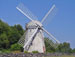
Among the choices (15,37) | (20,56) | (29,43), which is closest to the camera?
(20,56)

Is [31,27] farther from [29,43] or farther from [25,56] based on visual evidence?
[25,56]

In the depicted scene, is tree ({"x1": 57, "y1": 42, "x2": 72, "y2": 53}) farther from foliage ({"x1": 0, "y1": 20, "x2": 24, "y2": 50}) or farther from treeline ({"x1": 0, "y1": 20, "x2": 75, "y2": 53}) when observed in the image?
foliage ({"x1": 0, "y1": 20, "x2": 24, "y2": 50})

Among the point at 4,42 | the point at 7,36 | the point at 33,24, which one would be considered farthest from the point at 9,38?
the point at 33,24

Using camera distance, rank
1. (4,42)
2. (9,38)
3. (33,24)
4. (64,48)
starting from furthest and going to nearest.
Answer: (9,38)
(4,42)
(64,48)
(33,24)

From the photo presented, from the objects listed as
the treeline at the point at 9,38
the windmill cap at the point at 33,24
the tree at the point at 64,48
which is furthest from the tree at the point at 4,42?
the windmill cap at the point at 33,24

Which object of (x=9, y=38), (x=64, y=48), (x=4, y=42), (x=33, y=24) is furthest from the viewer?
(x=9, y=38)

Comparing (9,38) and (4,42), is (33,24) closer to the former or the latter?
(4,42)

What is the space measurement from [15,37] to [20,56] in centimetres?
4926

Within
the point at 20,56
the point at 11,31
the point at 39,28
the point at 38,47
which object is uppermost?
the point at 11,31

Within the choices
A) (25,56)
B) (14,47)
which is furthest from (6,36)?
(25,56)

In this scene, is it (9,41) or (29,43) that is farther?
(9,41)

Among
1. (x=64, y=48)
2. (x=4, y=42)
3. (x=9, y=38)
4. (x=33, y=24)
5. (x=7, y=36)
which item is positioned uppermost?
(x=7, y=36)

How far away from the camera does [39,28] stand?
53094mm

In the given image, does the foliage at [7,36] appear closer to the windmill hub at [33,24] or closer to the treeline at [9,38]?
the treeline at [9,38]
